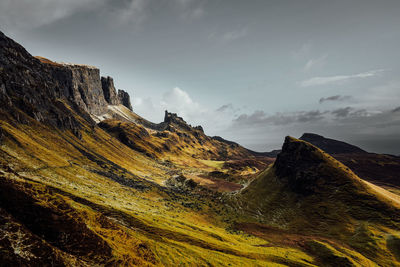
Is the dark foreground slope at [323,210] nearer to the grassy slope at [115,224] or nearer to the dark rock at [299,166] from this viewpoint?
the dark rock at [299,166]

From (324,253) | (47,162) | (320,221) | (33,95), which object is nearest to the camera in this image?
(324,253)

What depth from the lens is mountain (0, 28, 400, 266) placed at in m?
25.9

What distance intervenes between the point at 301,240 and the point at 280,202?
55354 mm

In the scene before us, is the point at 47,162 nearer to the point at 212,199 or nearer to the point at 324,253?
the point at 212,199

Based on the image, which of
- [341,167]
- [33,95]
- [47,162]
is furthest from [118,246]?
[33,95]

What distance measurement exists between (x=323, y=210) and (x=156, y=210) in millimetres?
105059

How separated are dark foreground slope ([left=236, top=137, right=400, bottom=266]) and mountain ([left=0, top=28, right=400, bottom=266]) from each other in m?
0.61

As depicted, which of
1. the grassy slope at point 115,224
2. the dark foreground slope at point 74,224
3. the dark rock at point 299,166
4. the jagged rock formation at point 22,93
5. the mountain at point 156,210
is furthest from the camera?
the dark rock at point 299,166

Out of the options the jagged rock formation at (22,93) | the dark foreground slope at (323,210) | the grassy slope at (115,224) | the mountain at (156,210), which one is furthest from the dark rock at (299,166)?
the jagged rock formation at (22,93)

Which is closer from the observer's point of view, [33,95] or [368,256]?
[368,256]

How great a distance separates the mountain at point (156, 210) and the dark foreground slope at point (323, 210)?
0.61 metres

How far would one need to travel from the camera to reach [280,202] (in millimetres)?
Result: 143375

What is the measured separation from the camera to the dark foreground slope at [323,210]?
80000mm

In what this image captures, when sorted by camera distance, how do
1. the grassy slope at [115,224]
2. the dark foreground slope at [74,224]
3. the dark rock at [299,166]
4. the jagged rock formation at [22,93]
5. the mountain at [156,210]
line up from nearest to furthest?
the dark foreground slope at [74,224] < the mountain at [156,210] < the grassy slope at [115,224] < the jagged rock formation at [22,93] < the dark rock at [299,166]
